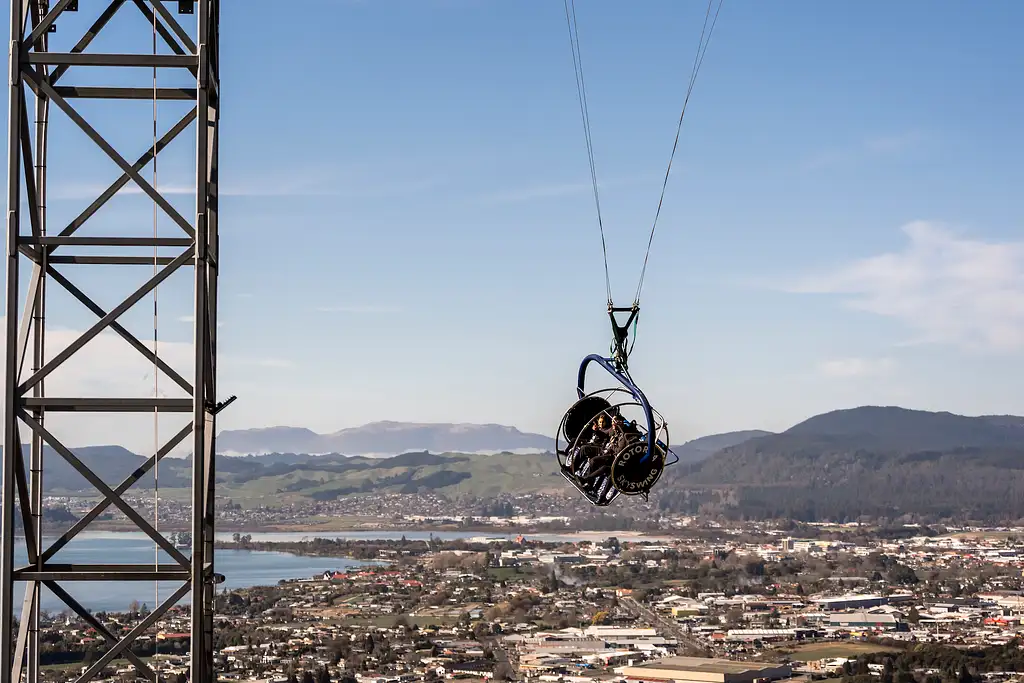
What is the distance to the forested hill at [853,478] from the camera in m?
71.9

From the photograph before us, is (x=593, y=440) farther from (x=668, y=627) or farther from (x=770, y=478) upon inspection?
(x=770, y=478)

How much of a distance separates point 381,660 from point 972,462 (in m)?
61.9

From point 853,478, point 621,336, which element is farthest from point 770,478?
point 621,336

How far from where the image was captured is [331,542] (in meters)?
55.4

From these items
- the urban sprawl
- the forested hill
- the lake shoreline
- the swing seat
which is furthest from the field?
the forested hill

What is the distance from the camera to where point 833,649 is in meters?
27.9

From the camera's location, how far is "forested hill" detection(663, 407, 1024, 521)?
71938 millimetres

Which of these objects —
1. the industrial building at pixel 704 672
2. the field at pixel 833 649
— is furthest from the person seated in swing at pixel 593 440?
the field at pixel 833 649

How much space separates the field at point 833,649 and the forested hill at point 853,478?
4187cm

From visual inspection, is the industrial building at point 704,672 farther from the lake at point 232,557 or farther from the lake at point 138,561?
the lake at point 138,561

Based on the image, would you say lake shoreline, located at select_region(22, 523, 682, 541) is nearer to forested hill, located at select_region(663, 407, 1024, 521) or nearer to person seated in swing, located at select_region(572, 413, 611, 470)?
forested hill, located at select_region(663, 407, 1024, 521)

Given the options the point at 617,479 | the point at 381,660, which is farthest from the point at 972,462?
the point at 617,479

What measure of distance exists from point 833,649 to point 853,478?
51.7m

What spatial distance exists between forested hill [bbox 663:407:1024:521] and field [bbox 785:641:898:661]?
1648 inches
